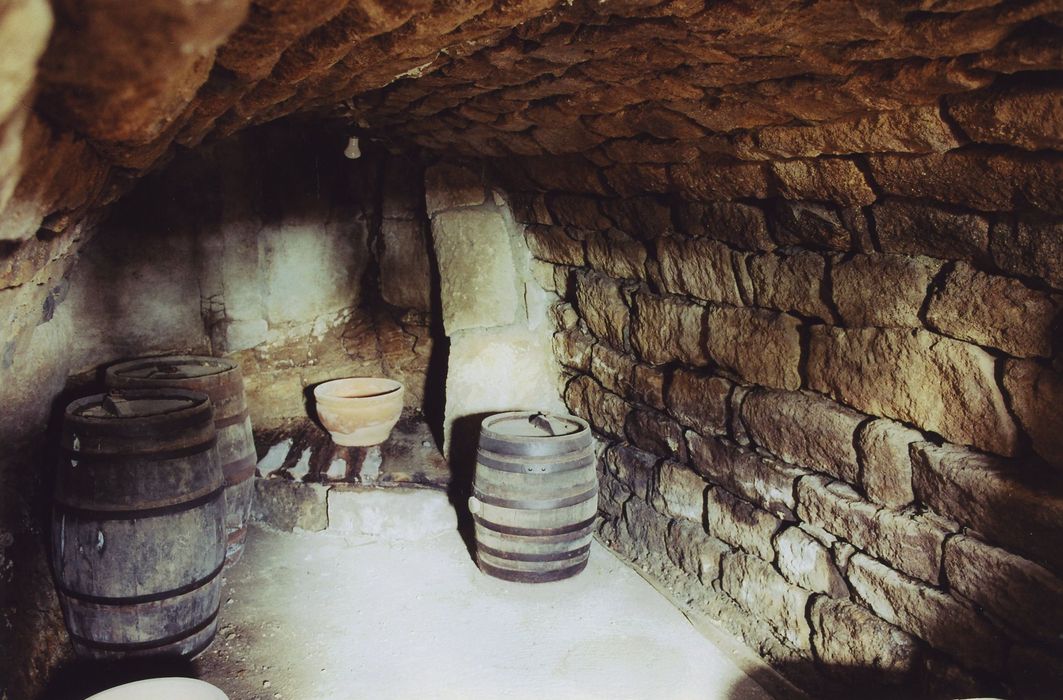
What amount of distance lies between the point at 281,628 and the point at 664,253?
2203mm

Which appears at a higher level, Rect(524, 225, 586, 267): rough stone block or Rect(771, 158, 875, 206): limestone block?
Rect(771, 158, 875, 206): limestone block

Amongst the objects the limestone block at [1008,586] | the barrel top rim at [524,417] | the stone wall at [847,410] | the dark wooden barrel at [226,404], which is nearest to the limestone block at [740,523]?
the stone wall at [847,410]

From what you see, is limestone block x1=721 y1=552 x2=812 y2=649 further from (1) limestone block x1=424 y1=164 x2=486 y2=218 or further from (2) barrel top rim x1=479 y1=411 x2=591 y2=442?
(1) limestone block x1=424 y1=164 x2=486 y2=218

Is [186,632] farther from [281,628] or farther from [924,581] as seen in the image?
[924,581]

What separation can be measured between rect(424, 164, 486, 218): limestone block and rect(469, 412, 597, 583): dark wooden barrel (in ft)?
4.61

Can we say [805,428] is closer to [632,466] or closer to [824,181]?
[824,181]

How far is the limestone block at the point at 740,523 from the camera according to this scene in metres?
2.83

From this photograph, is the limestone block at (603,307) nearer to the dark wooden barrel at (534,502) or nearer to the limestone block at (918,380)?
the dark wooden barrel at (534,502)

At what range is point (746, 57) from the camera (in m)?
1.88

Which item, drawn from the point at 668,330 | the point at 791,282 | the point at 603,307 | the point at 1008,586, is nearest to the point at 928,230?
the point at 791,282

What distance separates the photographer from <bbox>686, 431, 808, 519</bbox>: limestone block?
2.72m

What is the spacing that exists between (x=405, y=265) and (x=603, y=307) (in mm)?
1615

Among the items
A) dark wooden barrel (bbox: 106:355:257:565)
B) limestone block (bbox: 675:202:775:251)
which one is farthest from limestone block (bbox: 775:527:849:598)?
dark wooden barrel (bbox: 106:355:257:565)

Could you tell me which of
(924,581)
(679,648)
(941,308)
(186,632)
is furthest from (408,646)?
(941,308)
